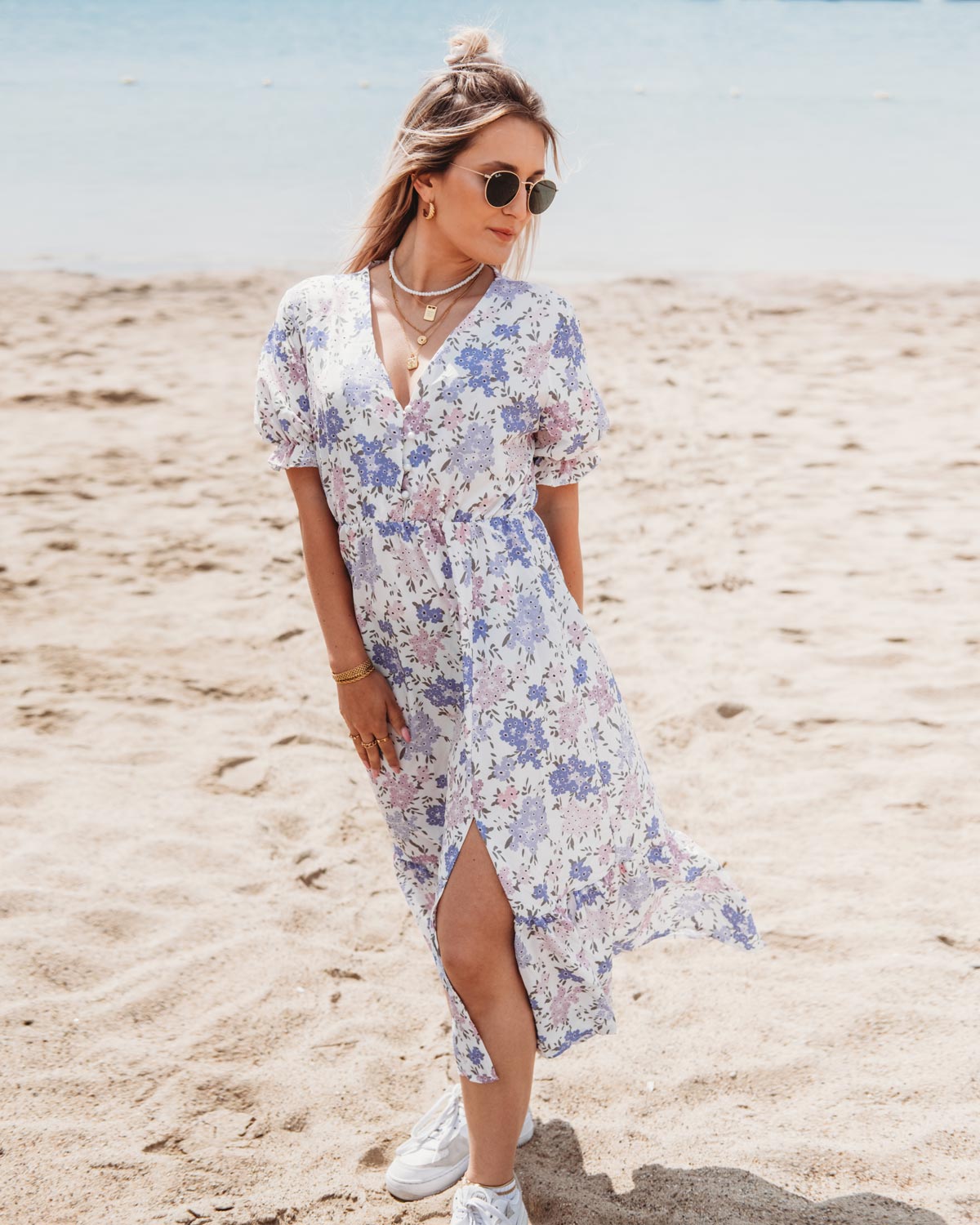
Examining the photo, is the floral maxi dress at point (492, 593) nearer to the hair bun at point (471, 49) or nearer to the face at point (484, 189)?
the face at point (484, 189)

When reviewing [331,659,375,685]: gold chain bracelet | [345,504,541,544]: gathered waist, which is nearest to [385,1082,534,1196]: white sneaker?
[331,659,375,685]: gold chain bracelet

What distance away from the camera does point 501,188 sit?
216 cm

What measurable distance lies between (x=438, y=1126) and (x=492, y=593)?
50.2 inches

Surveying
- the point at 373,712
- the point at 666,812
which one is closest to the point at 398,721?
the point at 373,712

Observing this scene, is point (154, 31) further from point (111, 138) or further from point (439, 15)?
point (111, 138)

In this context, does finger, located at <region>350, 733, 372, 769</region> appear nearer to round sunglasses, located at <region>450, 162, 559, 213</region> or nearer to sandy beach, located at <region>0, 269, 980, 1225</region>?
sandy beach, located at <region>0, 269, 980, 1225</region>

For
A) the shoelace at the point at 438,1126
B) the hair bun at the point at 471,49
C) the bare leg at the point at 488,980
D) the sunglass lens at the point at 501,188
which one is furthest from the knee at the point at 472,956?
the hair bun at the point at 471,49

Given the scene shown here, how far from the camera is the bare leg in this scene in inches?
83.8

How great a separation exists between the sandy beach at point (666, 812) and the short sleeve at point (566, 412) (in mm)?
1510

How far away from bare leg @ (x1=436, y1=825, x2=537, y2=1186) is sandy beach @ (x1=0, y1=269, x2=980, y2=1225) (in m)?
0.43

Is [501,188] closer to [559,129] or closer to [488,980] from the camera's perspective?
[488,980]

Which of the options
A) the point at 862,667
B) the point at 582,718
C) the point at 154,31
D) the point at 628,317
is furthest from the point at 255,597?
the point at 154,31

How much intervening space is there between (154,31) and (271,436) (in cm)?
3173

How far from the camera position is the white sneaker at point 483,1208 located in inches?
89.5
